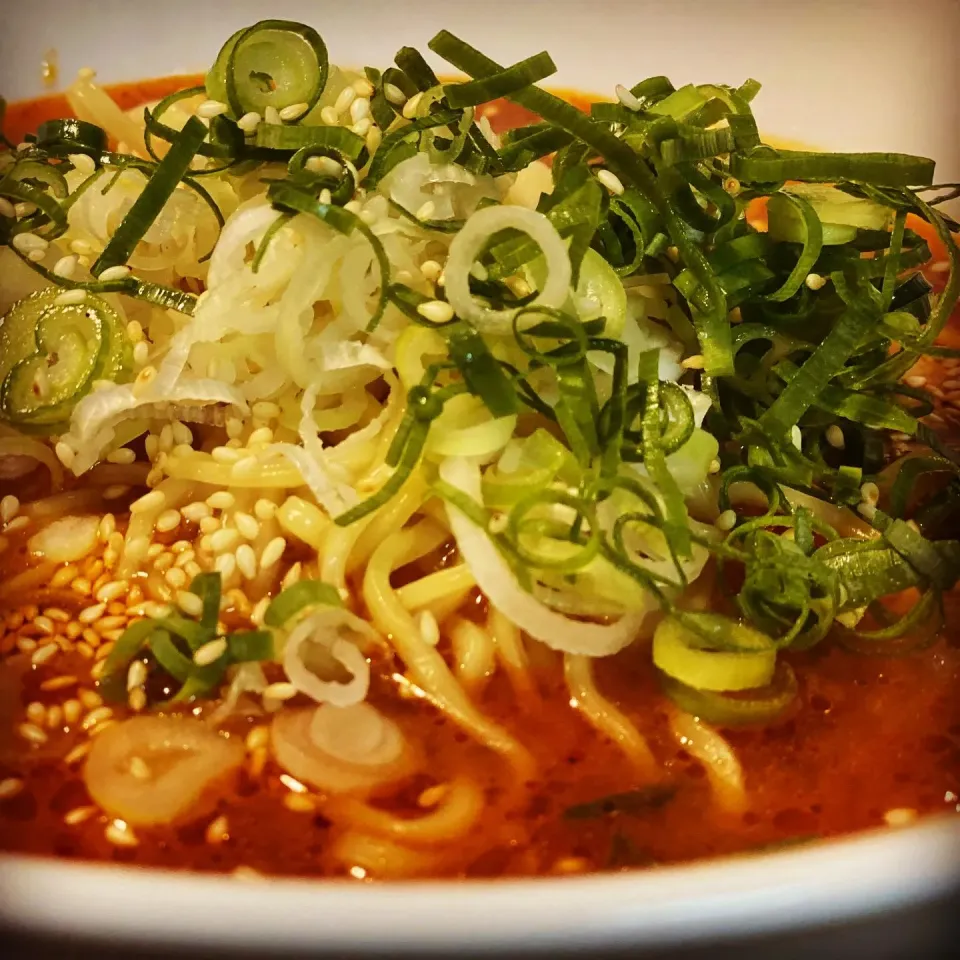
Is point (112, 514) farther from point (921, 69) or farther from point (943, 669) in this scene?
point (921, 69)

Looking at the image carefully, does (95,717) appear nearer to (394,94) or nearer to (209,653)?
(209,653)

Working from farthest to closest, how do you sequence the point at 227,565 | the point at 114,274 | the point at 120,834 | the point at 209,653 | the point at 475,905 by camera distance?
the point at 114,274 < the point at 227,565 < the point at 209,653 < the point at 120,834 < the point at 475,905

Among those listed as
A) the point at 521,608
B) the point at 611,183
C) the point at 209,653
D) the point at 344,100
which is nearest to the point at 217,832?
the point at 209,653

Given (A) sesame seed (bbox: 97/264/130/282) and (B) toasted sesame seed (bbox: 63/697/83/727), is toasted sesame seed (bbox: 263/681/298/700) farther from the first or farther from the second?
(A) sesame seed (bbox: 97/264/130/282)

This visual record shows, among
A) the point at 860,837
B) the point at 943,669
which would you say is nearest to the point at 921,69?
the point at 943,669

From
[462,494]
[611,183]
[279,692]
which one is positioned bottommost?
[279,692]

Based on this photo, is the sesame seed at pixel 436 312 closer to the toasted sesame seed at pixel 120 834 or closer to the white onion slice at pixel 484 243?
the white onion slice at pixel 484 243
